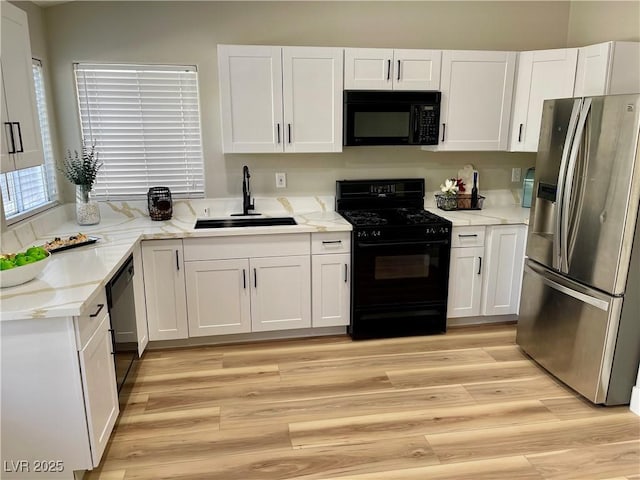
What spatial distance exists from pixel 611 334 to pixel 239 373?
7.14 ft

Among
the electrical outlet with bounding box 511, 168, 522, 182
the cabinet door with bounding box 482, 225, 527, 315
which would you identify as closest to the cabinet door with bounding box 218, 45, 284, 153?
the cabinet door with bounding box 482, 225, 527, 315

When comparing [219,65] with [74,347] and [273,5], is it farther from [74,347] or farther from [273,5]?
[74,347]

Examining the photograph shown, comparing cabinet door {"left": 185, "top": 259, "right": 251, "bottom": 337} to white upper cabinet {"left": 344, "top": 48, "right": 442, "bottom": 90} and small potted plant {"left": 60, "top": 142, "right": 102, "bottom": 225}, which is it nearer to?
small potted plant {"left": 60, "top": 142, "right": 102, "bottom": 225}

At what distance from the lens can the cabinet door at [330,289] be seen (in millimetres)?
3301

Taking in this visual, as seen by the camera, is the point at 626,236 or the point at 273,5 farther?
the point at 273,5

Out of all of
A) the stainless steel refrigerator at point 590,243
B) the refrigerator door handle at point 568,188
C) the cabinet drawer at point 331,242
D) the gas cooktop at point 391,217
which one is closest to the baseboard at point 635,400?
the stainless steel refrigerator at point 590,243

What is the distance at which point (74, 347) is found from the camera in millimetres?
1848

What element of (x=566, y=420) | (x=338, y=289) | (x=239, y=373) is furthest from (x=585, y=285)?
(x=239, y=373)

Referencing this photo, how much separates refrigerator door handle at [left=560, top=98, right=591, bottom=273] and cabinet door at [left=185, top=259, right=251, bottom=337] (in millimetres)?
1992

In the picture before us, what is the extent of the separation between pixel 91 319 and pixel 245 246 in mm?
1301

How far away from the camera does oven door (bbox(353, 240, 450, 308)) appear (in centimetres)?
329

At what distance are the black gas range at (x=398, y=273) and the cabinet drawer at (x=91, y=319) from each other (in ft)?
5.51

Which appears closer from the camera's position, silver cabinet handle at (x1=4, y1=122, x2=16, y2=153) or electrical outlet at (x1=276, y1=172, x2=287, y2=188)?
silver cabinet handle at (x1=4, y1=122, x2=16, y2=153)

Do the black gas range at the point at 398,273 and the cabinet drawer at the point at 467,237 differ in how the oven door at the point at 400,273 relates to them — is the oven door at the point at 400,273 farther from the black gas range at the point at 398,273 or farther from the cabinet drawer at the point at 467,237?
the cabinet drawer at the point at 467,237
